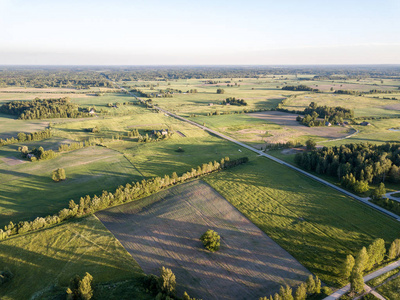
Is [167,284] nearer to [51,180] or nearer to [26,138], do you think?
[51,180]

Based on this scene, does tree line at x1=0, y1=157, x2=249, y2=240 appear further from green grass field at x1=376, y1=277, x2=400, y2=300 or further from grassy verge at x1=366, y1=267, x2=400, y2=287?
green grass field at x1=376, y1=277, x2=400, y2=300

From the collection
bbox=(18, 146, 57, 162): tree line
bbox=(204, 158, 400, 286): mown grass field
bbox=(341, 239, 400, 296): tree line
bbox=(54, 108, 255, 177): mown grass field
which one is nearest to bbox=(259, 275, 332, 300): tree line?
bbox=(204, 158, 400, 286): mown grass field

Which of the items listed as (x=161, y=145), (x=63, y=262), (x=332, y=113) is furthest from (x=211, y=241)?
(x=332, y=113)

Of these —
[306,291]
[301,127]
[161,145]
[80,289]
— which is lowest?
[306,291]

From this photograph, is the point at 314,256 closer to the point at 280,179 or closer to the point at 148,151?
the point at 280,179

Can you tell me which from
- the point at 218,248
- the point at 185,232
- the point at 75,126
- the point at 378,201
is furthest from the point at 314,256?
the point at 75,126
